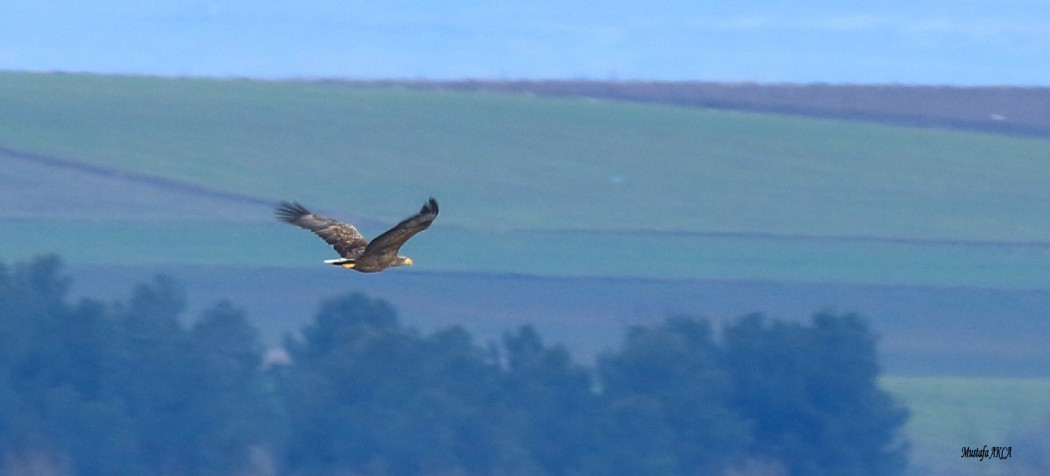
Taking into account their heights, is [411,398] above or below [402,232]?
below

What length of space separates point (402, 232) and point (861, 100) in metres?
59.4

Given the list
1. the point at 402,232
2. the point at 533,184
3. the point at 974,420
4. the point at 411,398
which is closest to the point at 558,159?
the point at 533,184

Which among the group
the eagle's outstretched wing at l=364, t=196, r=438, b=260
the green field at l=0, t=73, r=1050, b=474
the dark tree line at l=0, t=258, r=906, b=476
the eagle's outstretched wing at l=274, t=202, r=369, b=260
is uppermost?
the eagle's outstretched wing at l=364, t=196, r=438, b=260

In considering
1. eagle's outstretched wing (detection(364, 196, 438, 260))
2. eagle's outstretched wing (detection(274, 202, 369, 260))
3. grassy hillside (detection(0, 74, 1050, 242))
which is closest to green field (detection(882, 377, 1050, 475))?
grassy hillside (detection(0, 74, 1050, 242))

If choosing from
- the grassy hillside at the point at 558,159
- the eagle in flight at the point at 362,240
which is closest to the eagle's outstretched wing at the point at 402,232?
the eagle in flight at the point at 362,240

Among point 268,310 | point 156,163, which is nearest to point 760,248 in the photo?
point 268,310

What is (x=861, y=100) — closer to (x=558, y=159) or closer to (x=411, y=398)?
(x=558, y=159)

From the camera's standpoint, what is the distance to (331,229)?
14328 mm

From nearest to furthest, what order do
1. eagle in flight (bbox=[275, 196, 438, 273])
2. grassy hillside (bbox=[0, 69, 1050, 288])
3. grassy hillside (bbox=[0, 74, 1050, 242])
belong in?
eagle in flight (bbox=[275, 196, 438, 273]) → grassy hillside (bbox=[0, 69, 1050, 288]) → grassy hillside (bbox=[0, 74, 1050, 242])

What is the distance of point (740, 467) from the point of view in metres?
41.3

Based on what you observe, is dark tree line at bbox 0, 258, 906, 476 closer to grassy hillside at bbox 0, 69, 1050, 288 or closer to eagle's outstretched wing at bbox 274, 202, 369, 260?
grassy hillside at bbox 0, 69, 1050, 288

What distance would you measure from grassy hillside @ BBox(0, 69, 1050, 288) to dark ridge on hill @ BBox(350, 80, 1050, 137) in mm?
1352

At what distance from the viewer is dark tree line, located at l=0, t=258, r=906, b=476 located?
4169cm

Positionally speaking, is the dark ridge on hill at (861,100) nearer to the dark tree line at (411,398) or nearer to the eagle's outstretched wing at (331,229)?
the dark tree line at (411,398)
